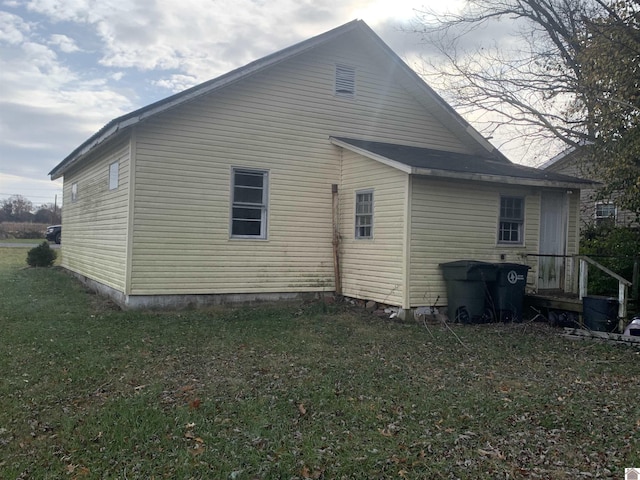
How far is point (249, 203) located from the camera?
Result: 1175cm

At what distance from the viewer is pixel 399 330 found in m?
9.78

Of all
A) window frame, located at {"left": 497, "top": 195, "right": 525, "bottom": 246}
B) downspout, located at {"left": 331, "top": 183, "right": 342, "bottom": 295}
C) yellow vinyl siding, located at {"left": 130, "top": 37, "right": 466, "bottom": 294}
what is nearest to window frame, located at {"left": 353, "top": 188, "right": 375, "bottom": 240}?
downspout, located at {"left": 331, "top": 183, "right": 342, "bottom": 295}

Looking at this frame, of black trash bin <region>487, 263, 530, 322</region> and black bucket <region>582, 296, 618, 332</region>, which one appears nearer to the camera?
black bucket <region>582, 296, 618, 332</region>

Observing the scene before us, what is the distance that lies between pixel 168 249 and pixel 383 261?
446cm

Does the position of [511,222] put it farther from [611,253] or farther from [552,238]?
[611,253]

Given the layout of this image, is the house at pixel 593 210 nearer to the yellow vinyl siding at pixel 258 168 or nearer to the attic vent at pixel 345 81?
the attic vent at pixel 345 81

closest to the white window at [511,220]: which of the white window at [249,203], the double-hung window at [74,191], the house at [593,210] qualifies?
the white window at [249,203]

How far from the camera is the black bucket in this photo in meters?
9.59

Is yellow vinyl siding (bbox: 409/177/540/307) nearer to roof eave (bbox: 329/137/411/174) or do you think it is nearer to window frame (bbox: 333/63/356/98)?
roof eave (bbox: 329/137/411/174)

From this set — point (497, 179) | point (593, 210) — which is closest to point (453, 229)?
point (497, 179)

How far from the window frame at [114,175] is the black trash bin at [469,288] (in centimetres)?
733

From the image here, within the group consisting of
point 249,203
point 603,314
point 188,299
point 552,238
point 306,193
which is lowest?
point 188,299

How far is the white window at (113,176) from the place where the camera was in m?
11.8

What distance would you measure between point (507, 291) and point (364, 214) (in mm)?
3413
